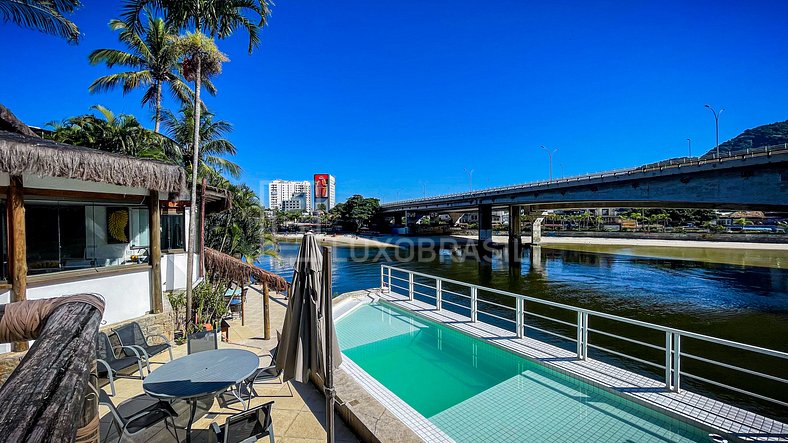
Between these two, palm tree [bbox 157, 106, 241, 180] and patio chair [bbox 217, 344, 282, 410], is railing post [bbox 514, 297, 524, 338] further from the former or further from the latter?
palm tree [bbox 157, 106, 241, 180]

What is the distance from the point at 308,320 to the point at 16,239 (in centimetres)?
412

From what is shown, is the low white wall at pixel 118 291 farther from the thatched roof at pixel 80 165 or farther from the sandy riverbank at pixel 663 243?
the sandy riverbank at pixel 663 243

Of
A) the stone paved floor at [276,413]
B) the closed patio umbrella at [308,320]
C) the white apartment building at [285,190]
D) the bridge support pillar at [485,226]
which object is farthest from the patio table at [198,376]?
the white apartment building at [285,190]

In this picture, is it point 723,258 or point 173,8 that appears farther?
point 723,258

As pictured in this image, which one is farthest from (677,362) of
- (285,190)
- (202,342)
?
(285,190)

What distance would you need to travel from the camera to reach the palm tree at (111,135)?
10461 mm

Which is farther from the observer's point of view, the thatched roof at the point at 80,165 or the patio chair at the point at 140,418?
the thatched roof at the point at 80,165

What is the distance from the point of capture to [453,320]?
7.34m

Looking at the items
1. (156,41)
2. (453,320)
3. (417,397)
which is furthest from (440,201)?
(417,397)

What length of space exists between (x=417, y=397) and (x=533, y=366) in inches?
73.4

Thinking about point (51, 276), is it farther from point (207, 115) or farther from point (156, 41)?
point (207, 115)

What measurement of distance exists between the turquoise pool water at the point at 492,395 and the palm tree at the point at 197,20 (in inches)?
198

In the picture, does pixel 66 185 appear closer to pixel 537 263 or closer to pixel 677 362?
pixel 677 362

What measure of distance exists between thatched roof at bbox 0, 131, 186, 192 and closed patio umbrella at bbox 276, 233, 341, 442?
3.34 m
